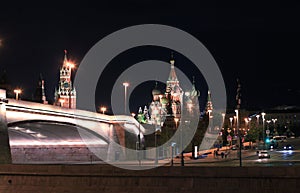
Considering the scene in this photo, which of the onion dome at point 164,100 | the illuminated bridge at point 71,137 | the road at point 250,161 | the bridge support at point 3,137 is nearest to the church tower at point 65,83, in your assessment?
the onion dome at point 164,100

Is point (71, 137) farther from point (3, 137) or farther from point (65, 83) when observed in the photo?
point (65, 83)

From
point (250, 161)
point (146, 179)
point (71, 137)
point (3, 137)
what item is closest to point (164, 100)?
point (71, 137)

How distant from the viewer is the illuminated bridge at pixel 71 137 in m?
70.4

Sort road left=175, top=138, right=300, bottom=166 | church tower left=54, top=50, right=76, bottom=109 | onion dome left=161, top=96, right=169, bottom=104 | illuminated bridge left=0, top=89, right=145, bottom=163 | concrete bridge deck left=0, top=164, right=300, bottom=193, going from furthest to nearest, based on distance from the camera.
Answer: onion dome left=161, top=96, right=169, bottom=104, church tower left=54, top=50, right=76, bottom=109, illuminated bridge left=0, top=89, right=145, bottom=163, road left=175, top=138, right=300, bottom=166, concrete bridge deck left=0, top=164, right=300, bottom=193

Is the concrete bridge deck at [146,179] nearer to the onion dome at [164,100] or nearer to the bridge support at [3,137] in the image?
the bridge support at [3,137]

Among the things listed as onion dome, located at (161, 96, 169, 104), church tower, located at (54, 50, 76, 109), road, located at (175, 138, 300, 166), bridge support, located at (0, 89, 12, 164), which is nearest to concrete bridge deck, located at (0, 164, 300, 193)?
bridge support, located at (0, 89, 12, 164)

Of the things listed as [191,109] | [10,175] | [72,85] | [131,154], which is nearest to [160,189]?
[10,175]

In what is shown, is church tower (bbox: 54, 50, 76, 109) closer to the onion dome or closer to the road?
the onion dome

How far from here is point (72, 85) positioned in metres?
173

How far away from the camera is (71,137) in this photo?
82000 millimetres

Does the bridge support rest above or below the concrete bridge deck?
above

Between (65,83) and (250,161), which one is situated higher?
(65,83)

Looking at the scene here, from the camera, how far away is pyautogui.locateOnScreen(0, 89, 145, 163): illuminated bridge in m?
70.4

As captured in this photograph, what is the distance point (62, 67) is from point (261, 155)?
116031mm
